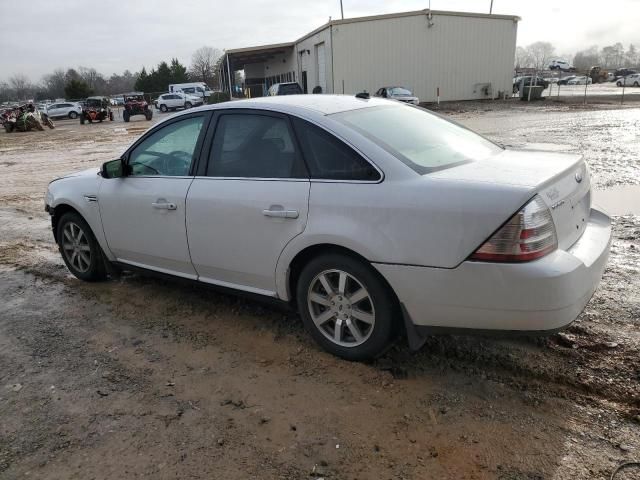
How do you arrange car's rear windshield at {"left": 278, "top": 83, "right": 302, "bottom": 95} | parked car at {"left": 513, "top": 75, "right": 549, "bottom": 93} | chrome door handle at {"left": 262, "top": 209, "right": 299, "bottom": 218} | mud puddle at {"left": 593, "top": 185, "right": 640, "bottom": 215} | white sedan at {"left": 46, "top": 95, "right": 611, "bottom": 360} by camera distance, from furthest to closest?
parked car at {"left": 513, "top": 75, "right": 549, "bottom": 93}, car's rear windshield at {"left": 278, "top": 83, "right": 302, "bottom": 95}, mud puddle at {"left": 593, "top": 185, "right": 640, "bottom": 215}, chrome door handle at {"left": 262, "top": 209, "right": 299, "bottom": 218}, white sedan at {"left": 46, "top": 95, "right": 611, "bottom": 360}

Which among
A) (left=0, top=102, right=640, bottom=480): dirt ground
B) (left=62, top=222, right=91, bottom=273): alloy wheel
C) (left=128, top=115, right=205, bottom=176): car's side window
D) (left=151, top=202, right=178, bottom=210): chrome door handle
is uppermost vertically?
(left=128, top=115, right=205, bottom=176): car's side window

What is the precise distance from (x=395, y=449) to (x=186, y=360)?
5.32 feet

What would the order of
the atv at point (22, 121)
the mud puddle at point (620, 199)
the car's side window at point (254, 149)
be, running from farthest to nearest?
the atv at point (22, 121), the mud puddle at point (620, 199), the car's side window at point (254, 149)

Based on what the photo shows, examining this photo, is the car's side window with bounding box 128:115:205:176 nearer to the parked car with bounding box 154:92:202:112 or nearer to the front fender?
the front fender

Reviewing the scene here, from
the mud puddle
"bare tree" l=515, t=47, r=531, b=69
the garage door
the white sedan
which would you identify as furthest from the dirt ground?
"bare tree" l=515, t=47, r=531, b=69

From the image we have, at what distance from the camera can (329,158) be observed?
3.19 meters

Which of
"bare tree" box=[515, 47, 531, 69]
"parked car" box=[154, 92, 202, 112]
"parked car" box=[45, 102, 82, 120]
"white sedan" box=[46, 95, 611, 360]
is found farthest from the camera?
"bare tree" box=[515, 47, 531, 69]

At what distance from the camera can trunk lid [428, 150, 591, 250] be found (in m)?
2.69

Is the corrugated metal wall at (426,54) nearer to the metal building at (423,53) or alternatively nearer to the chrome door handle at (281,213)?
the metal building at (423,53)

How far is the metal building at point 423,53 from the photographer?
31.8m

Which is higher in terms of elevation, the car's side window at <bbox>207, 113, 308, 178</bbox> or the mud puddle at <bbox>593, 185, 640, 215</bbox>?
the car's side window at <bbox>207, 113, 308, 178</bbox>

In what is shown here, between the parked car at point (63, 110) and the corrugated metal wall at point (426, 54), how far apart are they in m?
27.6

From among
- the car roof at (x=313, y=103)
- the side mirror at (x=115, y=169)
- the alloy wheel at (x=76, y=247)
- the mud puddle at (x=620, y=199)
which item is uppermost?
the car roof at (x=313, y=103)

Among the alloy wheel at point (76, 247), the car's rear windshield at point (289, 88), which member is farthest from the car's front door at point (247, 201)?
the car's rear windshield at point (289, 88)
